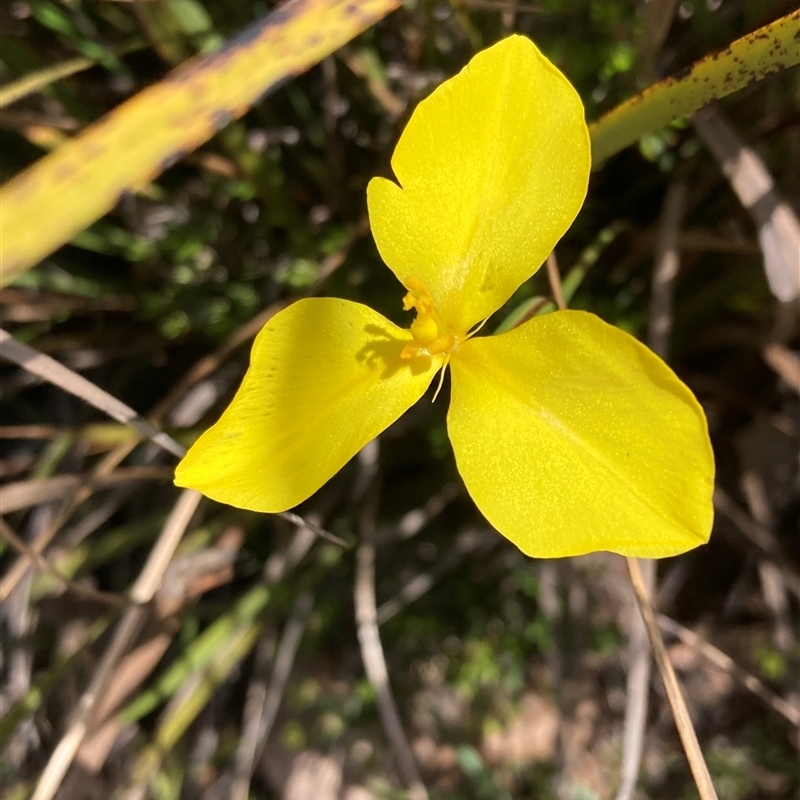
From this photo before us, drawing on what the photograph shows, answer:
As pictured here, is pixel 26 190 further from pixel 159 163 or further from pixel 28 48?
pixel 28 48

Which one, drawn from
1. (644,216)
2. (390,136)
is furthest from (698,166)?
(390,136)

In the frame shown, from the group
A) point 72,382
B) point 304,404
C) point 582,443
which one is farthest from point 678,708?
point 72,382

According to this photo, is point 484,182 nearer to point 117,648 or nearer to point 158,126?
point 158,126

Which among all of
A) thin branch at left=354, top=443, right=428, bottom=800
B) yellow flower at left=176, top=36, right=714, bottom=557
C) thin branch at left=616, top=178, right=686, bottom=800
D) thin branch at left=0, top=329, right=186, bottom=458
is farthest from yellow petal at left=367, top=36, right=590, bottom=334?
thin branch at left=354, top=443, right=428, bottom=800

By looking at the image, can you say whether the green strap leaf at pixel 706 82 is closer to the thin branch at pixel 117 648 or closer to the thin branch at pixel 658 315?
the thin branch at pixel 658 315

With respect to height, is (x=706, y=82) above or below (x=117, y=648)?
above

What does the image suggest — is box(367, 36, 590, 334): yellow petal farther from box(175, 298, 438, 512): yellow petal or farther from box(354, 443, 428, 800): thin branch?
box(354, 443, 428, 800): thin branch
